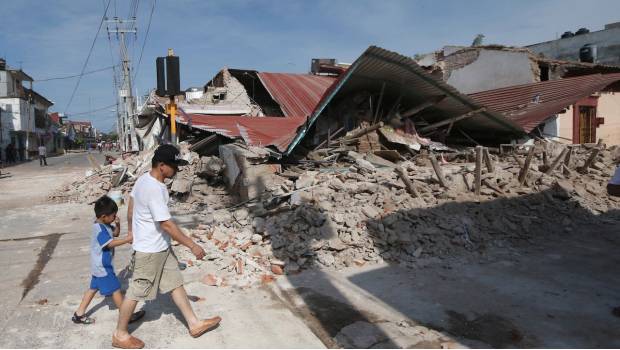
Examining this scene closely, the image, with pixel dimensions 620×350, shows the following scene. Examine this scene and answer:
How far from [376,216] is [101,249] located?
148 inches

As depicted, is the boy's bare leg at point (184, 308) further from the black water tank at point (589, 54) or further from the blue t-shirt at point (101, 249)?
the black water tank at point (589, 54)

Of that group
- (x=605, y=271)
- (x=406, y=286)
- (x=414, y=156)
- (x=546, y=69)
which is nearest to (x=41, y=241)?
(x=406, y=286)

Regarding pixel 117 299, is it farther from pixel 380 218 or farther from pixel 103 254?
pixel 380 218

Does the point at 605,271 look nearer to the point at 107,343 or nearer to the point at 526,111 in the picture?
the point at 107,343

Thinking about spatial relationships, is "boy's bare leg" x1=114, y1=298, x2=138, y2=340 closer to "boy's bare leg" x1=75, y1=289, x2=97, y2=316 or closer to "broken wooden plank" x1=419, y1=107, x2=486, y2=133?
"boy's bare leg" x1=75, y1=289, x2=97, y2=316

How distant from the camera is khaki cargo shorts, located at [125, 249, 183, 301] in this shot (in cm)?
350

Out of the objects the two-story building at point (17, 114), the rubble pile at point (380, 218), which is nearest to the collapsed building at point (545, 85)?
the rubble pile at point (380, 218)

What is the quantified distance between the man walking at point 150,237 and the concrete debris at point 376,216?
1.56 metres

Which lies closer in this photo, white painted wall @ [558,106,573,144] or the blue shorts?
the blue shorts

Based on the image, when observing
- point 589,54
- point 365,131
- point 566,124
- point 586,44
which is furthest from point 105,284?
point 586,44

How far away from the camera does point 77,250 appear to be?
685 centimetres

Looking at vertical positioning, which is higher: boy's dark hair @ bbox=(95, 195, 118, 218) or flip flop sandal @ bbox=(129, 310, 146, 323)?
boy's dark hair @ bbox=(95, 195, 118, 218)

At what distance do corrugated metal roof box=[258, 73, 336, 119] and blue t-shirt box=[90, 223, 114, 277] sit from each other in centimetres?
1020

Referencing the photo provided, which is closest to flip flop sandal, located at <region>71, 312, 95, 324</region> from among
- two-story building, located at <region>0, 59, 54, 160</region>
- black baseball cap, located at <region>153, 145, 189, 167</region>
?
black baseball cap, located at <region>153, 145, 189, 167</region>
